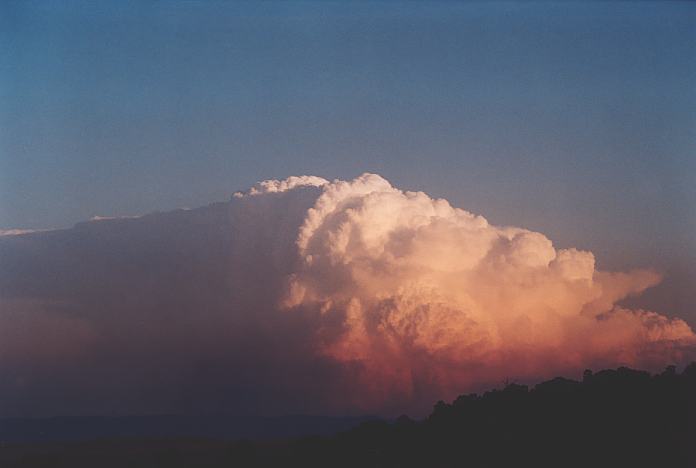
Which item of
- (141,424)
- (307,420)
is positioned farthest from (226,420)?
(141,424)

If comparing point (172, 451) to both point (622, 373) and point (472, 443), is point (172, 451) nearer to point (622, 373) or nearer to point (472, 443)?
point (472, 443)

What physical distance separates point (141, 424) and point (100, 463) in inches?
3279

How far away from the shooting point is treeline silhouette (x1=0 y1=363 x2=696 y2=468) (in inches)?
2391

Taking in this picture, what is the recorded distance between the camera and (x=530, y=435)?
6625 cm

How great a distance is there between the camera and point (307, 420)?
140375mm

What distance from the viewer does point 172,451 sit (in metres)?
87.1

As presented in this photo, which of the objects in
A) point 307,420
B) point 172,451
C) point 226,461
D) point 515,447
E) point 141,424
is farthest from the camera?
point 141,424

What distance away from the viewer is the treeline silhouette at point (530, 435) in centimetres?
6072

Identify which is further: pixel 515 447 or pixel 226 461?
pixel 226 461

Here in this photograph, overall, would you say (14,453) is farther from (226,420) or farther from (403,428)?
(226,420)

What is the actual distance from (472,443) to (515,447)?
12.1 ft

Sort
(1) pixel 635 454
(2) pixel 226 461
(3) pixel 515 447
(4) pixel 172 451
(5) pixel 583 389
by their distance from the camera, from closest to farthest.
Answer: (1) pixel 635 454 < (3) pixel 515 447 < (5) pixel 583 389 < (2) pixel 226 461 < (4) pixel 172 451

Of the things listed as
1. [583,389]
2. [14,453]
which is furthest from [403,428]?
[14,453]

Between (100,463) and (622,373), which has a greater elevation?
(622,373)
